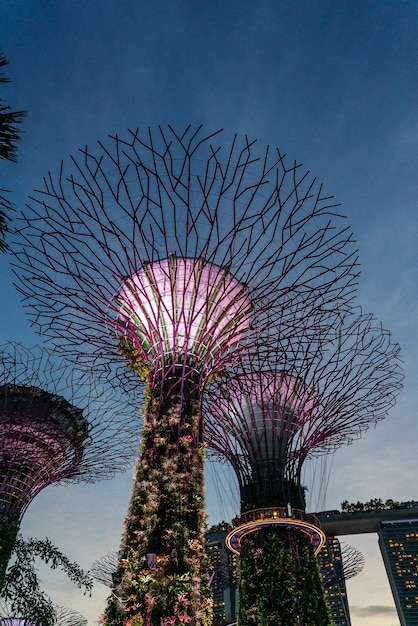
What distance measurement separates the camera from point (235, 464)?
27.1 meters

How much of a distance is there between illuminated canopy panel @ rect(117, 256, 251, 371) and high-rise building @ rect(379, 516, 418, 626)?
9099cm

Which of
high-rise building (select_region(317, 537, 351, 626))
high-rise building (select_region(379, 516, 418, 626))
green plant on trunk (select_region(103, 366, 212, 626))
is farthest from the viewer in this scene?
high-rise building (select_region(379, 516, 418, 626))

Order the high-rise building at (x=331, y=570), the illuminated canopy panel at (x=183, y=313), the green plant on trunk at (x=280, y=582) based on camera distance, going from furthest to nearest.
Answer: the high-rise building at (x=331, y=570), the green plant on trunk at (x=280, y=582), the illuminated canopy panel at (x=183, y=313)

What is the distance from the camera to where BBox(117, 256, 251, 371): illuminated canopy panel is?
1530 centimetres

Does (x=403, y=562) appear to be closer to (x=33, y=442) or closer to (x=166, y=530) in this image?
(x=33, y=442)

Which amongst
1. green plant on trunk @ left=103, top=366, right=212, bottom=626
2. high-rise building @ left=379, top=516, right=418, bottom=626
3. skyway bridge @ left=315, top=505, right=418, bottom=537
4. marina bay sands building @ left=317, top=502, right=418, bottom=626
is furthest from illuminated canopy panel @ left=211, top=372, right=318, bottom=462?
high-rise building @ left=379, top=516, right=418, bottom=626

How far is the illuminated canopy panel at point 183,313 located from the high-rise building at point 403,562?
299 feet

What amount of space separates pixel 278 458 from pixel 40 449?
13.5 metres

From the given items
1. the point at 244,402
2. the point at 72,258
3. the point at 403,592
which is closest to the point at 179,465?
the point at 72,258

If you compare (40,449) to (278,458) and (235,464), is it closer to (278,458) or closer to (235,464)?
(235,464)

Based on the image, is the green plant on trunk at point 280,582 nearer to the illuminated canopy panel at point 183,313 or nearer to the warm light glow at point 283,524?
the warm light glow at point 283,524

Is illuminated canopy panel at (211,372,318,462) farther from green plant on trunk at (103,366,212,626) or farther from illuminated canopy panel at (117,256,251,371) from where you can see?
green plant on trunk at (103,366,212,626)

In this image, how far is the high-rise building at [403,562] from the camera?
9394 centimetres

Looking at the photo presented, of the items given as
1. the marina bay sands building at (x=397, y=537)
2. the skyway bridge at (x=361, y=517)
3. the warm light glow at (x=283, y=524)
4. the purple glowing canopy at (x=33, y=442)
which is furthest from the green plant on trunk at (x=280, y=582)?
the skyway bridge at (x=361, y=517)
